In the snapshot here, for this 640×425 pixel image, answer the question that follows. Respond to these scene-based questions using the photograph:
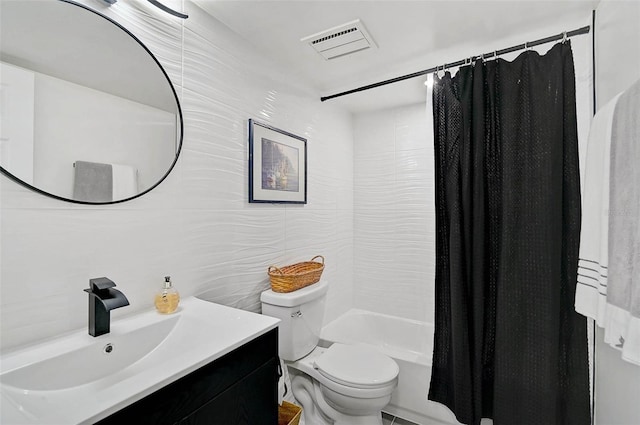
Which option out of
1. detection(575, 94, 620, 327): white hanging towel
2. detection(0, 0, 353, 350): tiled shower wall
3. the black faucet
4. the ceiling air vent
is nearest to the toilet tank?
detection(0, 0, 353, 350): tiled shower wall

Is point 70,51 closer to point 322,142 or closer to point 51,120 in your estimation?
point 51,120

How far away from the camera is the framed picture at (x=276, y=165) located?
1.74 meters

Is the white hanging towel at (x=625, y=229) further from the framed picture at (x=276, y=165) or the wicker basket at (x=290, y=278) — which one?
the framed picture at (x=276, y=165)

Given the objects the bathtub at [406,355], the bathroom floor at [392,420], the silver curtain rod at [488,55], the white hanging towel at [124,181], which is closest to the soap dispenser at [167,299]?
the white hanging towel at [124,181]

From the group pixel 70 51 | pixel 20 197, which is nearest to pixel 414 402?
pixel 20 197

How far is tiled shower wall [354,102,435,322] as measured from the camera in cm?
260

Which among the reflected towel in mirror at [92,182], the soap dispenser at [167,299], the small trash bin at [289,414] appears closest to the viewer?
the reflected towel in mirror at [92,182]

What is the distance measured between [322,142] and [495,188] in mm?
1318

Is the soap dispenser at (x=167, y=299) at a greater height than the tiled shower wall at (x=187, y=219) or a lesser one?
lesser

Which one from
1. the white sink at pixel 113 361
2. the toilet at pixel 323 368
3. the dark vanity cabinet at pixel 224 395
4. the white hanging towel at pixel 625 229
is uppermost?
the white hanging towel at pixel 625 229

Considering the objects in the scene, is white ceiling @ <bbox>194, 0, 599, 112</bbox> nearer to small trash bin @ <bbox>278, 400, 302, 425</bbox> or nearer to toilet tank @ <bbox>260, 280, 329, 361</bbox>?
toilet tank @ <bbox>260, 280, 329, 361</bbox>

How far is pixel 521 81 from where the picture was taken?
5.33 ft

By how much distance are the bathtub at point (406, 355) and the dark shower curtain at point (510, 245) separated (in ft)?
0.31

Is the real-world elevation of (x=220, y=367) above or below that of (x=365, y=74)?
below
